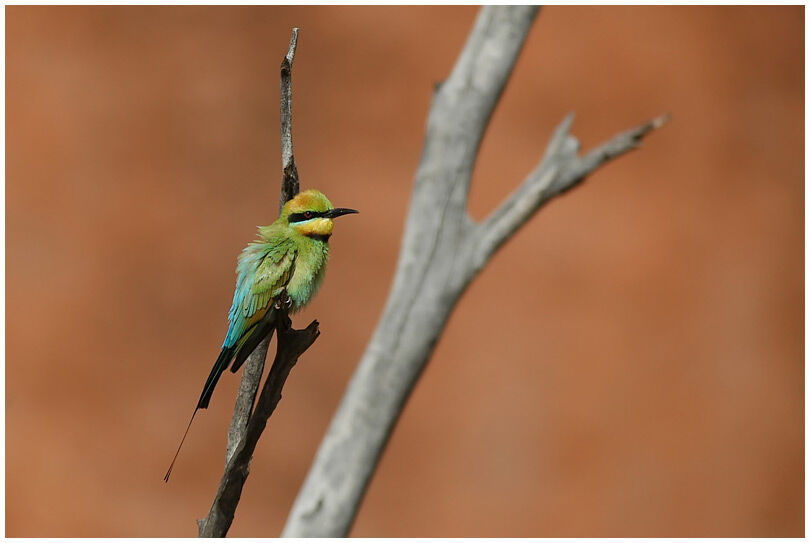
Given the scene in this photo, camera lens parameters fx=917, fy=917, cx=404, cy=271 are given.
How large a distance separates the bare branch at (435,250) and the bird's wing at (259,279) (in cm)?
45

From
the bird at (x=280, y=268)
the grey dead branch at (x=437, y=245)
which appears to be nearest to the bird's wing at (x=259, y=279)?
the bird at (x=280, y=268)

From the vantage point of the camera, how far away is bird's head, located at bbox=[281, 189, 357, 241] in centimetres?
87

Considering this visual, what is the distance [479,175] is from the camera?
4.12 m

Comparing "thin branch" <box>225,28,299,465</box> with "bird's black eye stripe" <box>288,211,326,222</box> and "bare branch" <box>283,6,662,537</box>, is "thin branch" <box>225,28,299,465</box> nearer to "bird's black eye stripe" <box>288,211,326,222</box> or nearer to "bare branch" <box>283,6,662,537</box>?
"bird's black eye stripe" <box>288,211,326,222</box>

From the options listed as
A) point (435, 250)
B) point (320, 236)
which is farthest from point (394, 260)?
point (320, 236)

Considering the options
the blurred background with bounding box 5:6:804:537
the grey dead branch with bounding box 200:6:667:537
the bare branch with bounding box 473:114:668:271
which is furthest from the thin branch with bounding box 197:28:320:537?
the blurred background with bounding box 5:6:804:537

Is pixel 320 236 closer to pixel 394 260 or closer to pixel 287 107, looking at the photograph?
pixel 287 107

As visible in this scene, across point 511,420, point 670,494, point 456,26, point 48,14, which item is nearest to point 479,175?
point 456,26

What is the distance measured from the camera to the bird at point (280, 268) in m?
0.87

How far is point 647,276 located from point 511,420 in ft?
2.91

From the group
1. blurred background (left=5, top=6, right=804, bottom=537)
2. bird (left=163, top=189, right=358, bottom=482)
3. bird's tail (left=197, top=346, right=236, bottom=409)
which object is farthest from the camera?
blurred background (left=5, top=6, right=804, bottom=537)

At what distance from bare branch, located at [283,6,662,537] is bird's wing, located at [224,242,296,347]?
1.47 ft

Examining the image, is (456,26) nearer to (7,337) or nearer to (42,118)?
(42,118)

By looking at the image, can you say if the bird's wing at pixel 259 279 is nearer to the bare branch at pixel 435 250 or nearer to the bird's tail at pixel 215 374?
the bird's tail at pixel 215 374
